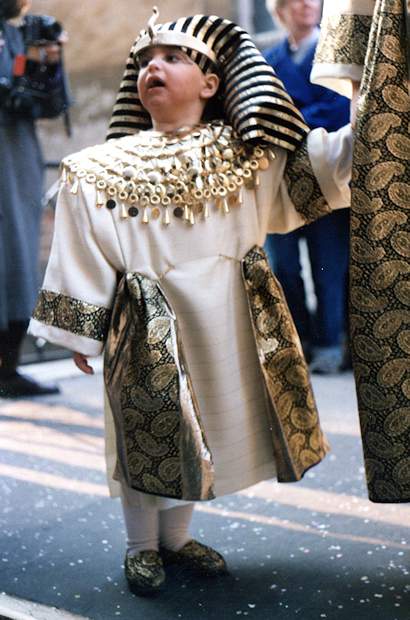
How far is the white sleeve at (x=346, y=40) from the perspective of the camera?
57.8 inches

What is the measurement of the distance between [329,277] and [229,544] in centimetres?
165

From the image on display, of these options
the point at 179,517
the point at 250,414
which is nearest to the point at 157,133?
the point at 250,414

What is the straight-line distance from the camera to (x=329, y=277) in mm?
3352

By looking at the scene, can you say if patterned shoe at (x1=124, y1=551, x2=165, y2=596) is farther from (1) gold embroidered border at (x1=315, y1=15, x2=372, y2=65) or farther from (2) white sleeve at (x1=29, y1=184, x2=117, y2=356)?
(1) gold embroidered border at (x1=315, y1=15, x2=372, y2=65)

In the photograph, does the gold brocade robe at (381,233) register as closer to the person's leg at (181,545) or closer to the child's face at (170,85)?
the child's face at (170,85)

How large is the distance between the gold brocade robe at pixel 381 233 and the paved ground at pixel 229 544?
258 millimetres

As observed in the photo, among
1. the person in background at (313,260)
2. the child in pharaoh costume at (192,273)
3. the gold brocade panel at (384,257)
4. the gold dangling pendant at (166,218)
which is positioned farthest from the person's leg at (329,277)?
the gold brocade panel at (384,257)

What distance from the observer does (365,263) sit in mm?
1436

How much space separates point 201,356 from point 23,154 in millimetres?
1681

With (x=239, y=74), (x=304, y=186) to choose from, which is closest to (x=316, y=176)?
(x=304, y=186)

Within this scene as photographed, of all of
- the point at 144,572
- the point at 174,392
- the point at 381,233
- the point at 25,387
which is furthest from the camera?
the point at 25,387

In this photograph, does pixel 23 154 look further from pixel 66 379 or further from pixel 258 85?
pixel 258 85

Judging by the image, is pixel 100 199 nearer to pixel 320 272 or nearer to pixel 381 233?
pixel 381 233

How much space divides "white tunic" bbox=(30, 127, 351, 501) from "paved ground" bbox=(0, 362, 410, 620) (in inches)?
7.8
